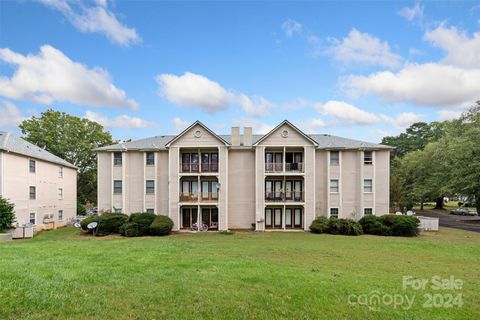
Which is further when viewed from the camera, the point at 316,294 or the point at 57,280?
the point at 57,280

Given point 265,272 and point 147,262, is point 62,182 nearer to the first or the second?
point 147,262

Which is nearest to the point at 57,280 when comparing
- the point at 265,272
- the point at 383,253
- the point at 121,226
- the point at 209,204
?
the point at 265,272

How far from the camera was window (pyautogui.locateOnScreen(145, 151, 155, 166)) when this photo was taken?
2842cm

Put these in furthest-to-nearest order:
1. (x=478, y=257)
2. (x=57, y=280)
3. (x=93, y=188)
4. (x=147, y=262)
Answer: (x=93, y=188), (x=478, y=257), (x=147, y=262), (x=57, y=280)

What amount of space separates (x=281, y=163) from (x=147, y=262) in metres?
19.0

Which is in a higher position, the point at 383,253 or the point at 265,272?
the point at 265,272

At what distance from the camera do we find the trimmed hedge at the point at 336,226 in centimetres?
2483

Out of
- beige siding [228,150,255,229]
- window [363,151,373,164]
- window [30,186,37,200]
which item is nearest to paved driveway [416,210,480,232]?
window [363,151,373,164]

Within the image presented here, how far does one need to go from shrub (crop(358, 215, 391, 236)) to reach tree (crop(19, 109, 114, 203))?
37170 mm

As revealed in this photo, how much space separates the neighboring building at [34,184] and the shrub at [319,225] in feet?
82.3

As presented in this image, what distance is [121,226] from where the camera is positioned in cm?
2488

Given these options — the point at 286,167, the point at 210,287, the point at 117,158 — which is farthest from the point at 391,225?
the point at 117,158

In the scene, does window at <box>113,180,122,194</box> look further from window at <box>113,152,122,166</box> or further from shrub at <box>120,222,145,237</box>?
shrub at <box>120,222,145,237</box>

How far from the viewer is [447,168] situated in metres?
39.6
